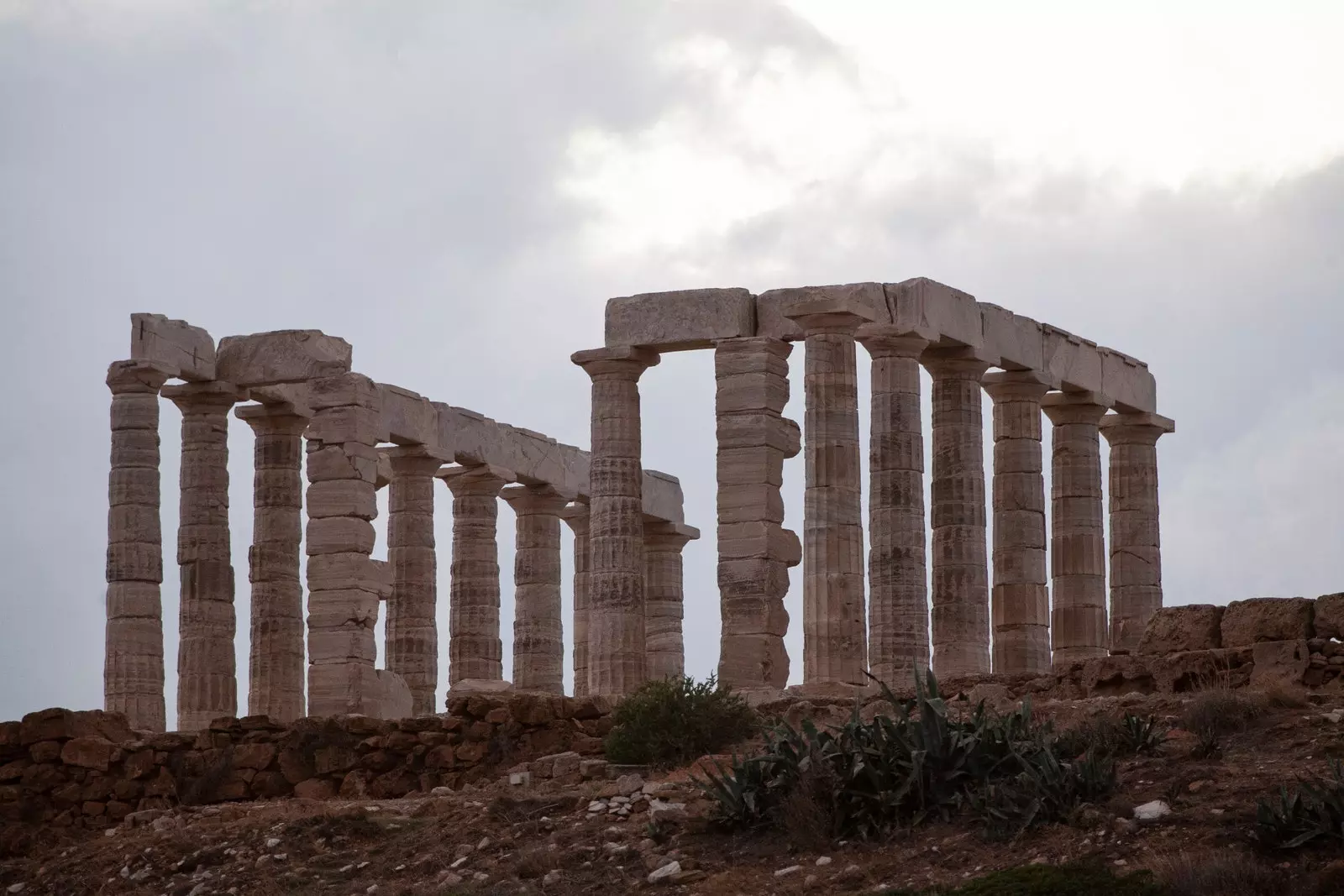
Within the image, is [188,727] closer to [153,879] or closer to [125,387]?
[125,387]

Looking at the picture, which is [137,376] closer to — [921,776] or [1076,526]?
[1076,526]

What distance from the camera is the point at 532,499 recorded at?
164ft

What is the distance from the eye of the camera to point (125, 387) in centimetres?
4053

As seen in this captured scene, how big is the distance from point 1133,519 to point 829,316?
10.8 meters

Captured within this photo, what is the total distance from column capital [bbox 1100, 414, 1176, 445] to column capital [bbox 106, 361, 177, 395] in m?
18.2

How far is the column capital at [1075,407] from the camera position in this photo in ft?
145

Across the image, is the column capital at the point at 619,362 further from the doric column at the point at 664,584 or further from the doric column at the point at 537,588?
the doric column at the point at 664,584

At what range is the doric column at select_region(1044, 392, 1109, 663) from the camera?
145 ft

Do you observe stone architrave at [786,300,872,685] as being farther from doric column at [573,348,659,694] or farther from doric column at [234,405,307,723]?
doric column at [234,405,307,723]

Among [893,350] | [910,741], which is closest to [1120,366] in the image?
[893,350]

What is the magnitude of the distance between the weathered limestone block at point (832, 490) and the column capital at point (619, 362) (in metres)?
2.90

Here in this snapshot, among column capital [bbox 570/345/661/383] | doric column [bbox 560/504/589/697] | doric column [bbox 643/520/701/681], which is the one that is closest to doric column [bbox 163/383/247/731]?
column capital [bbox 570/345/661/383]

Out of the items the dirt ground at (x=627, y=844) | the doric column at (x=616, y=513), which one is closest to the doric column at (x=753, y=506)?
the doric column at (x=616, y=513)

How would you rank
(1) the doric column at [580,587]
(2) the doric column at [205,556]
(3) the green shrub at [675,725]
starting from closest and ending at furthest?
(3) the green shrub at [675,725], (2) the doric column at [205,556], (1) the doric column at [580,587]
